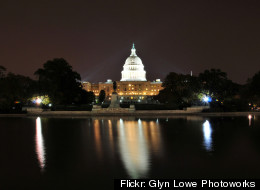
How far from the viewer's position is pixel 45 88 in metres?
→ 51.1

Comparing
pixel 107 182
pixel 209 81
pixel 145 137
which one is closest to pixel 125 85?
pixel 209 81

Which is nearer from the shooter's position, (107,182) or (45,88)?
(107,182)

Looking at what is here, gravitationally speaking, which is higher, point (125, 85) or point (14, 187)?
point (125, 85)

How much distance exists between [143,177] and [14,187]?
13.6 feet

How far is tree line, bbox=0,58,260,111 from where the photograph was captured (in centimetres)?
4819

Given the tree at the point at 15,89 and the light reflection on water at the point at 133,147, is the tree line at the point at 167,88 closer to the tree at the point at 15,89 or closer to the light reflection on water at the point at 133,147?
the tree at the point at 15,89

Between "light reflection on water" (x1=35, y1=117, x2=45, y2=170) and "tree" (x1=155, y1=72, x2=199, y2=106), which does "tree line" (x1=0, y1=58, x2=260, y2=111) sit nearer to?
"tree" (x1=155, y1=72, x2=199, y2=106)

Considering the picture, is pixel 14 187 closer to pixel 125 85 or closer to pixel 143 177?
pixel 143 177

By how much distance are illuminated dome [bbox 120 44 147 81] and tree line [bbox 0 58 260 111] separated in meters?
95.3
